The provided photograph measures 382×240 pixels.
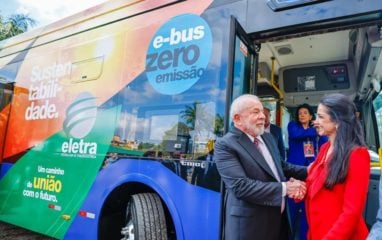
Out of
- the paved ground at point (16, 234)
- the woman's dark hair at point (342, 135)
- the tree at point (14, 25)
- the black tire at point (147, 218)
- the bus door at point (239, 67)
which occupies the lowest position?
the paved ground at point (16, 234)

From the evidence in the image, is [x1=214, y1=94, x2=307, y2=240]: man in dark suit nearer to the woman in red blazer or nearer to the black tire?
the woman in red blazer

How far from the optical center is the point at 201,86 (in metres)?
2.75

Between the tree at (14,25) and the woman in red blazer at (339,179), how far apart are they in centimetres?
2000

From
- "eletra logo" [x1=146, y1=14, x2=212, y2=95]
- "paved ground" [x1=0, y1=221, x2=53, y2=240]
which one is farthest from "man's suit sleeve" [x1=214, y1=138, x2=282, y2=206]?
"paved ground" [x1=0, y1=221, x2=53, y2=240]

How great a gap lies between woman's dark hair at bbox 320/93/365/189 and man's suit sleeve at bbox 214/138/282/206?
0.29 meters

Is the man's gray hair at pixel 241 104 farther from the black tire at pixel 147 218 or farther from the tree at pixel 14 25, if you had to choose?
the tree at pixel 14 25

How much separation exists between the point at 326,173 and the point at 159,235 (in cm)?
170

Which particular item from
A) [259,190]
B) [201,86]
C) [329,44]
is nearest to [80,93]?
[201,86]

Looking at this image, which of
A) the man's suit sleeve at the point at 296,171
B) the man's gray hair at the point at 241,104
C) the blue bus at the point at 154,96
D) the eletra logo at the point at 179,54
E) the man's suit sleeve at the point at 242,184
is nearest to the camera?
the man's suit sleeve at the point at 242,184

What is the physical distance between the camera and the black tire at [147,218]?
2926mm

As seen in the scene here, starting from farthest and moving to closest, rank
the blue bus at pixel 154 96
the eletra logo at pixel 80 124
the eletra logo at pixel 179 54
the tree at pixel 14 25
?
the tree at pixel 14 25 < the eletra logo at pixel 80 124 < the eletra logo at pixel 179 54 < the blue bus at pixel 154 96

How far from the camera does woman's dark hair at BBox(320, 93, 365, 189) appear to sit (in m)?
1.69

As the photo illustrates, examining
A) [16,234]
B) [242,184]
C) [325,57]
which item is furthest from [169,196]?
[16,234]

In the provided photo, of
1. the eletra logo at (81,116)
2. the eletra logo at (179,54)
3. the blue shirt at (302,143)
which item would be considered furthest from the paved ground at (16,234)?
the blue shirt at (302,143)
